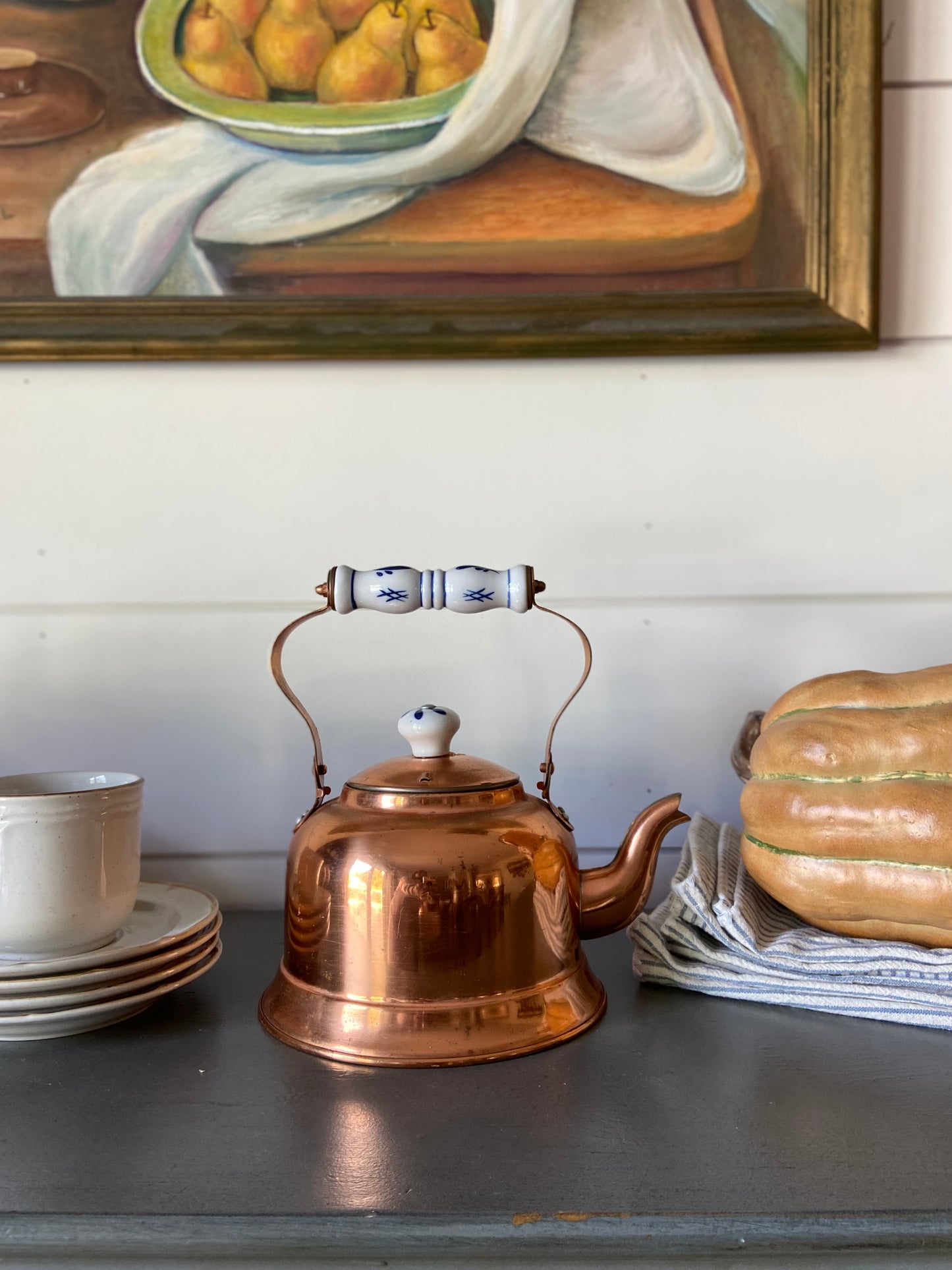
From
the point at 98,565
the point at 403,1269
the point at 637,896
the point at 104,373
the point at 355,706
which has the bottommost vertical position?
the point at 403,1269

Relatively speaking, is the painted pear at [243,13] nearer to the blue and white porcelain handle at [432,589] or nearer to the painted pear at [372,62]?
the painted pear at [372,62]

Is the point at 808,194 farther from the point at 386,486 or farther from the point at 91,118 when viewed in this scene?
the point at 91,118

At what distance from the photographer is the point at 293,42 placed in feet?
2.84

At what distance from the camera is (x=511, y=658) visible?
901 mm

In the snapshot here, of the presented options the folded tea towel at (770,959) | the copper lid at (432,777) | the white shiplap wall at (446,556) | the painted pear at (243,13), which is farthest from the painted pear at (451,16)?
the folded tea towel at (770,959)

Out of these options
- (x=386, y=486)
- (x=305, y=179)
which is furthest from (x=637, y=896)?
(x=305, y=179)

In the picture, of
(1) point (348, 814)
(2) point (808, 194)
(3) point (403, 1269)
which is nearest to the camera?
(3) point (403, 1269)

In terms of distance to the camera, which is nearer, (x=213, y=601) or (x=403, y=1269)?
(x=403, y=1269)

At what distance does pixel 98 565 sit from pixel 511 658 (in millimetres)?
392

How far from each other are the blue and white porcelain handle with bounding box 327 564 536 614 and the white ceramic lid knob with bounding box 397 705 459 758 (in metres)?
0.07

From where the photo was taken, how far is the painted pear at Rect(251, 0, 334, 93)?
0.86 metres

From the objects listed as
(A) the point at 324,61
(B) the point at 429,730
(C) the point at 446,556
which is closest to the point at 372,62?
(A) the point at 324,61

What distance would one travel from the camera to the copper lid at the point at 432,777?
62 cm

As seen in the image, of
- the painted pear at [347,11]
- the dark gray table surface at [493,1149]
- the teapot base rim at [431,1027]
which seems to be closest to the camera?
the dark gray table surface at [493,1149]
